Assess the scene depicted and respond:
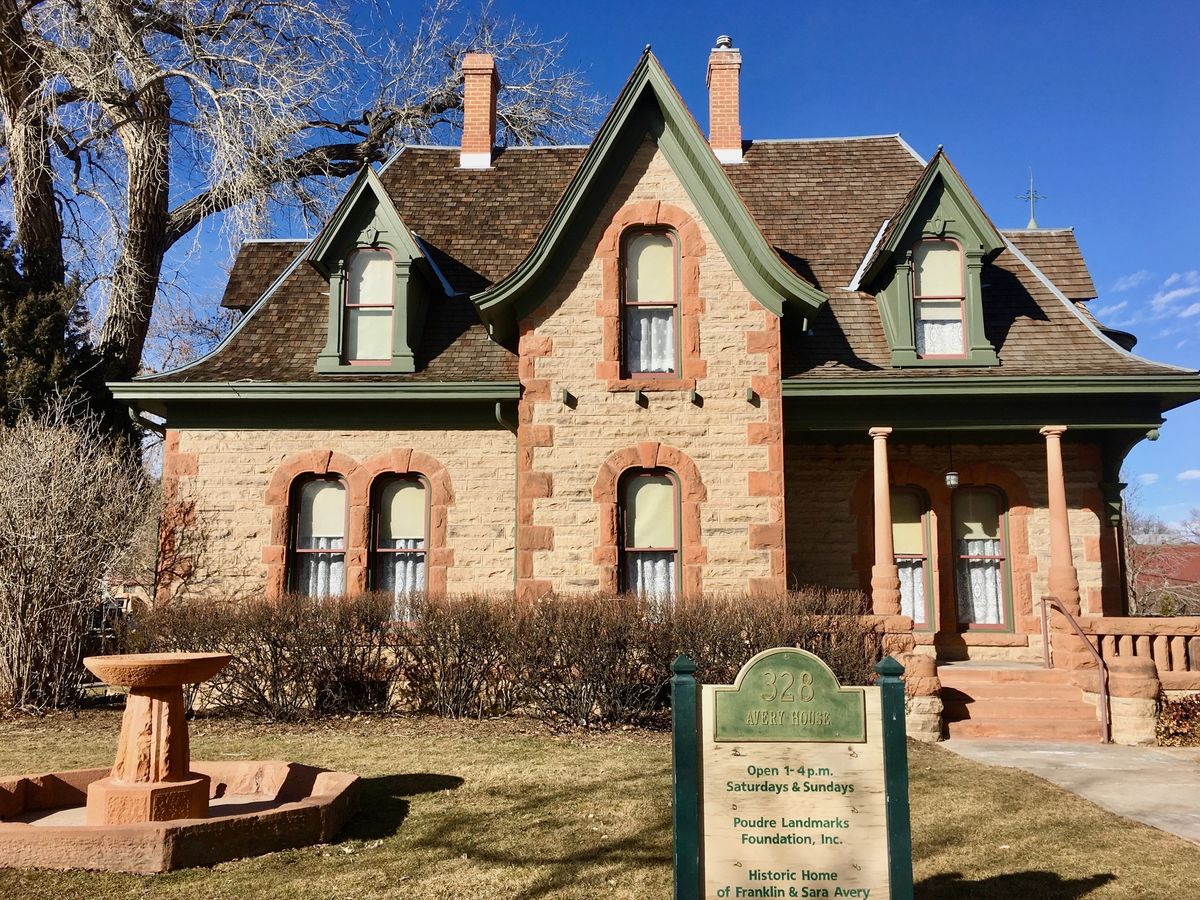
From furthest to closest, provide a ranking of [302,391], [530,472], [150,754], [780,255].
A: [780,255], [302,391], [530,472], [150,754]

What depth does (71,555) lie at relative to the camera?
11898mm

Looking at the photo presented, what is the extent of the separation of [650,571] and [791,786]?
829 centimetres

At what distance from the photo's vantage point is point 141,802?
20.3 ft

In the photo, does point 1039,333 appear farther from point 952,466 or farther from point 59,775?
point 59,775

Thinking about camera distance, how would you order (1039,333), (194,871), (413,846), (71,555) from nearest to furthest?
(194,871)
(413,846)
(71,555)
(1039,333)

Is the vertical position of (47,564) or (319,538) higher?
(319,538)

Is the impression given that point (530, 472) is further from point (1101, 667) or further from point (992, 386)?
point (1101, 667)

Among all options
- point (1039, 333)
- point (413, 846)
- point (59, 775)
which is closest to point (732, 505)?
point (1039, 333)

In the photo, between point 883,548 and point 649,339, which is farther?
point 649,339

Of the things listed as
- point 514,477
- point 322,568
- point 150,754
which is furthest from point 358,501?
point 150,754

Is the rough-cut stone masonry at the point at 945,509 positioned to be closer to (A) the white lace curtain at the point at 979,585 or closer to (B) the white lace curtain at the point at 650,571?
(A) the white lace curtain at the point at 979,585

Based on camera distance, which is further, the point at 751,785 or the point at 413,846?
the point at 413,846

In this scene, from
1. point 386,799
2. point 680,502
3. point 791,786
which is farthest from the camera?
point 680,502

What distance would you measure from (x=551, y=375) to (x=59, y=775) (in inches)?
295
